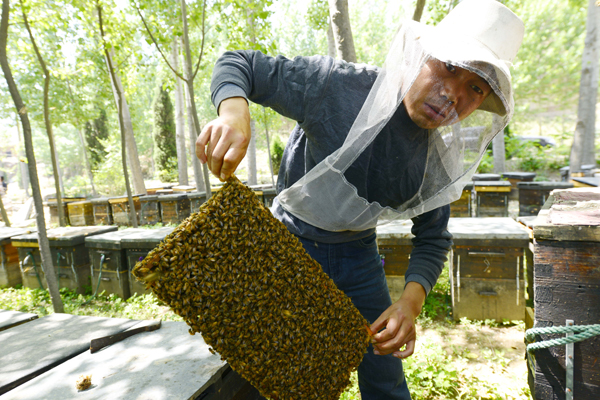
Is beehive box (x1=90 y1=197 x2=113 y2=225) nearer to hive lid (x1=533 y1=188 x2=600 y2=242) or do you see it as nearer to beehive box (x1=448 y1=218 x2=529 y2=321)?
beehive box (x1=448 y1=218 x2=529 y2=321)

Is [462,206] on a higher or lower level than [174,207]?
lower

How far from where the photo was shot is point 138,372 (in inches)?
48.9

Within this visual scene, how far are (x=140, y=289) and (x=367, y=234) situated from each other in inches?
155

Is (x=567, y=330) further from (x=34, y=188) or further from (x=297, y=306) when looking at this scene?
(x=34, y=188)

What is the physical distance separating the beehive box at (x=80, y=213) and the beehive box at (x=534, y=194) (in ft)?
29.3

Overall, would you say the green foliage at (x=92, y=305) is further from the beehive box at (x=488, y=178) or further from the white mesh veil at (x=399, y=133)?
the beehive box at (x=488, y=178)

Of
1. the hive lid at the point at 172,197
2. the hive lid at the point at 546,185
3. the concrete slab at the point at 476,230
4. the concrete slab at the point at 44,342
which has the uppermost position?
the hive lid at the point at 172,197

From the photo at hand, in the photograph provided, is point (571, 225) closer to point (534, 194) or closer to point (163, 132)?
point (534, 194)

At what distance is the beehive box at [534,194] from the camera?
5418 mm

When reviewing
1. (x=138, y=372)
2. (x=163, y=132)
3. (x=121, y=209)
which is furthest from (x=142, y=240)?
(x=163, y=132)

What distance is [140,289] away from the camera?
461 centimetres

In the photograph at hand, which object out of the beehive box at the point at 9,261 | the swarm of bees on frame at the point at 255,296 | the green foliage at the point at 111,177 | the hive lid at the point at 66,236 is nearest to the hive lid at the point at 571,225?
the swarm of bees on frame at the point at 255,296

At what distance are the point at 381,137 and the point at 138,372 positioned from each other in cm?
135

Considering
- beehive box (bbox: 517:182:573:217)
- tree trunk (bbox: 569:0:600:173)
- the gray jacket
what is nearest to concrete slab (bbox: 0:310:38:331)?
the gray jacket
